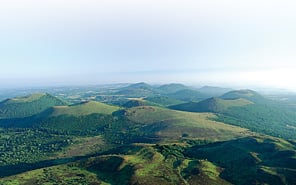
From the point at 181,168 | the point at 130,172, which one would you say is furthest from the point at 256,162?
the point at 130,172

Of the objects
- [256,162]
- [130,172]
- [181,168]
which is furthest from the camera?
[256,162]

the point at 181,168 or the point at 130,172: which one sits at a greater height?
the point at 130,172

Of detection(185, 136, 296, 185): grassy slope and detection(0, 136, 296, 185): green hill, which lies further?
detection(0, 136, 296, 185): green hill

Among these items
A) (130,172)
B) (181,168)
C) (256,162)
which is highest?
(256,162)

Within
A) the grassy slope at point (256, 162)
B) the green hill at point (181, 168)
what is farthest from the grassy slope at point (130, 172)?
the grassy slope at point (256, 162)

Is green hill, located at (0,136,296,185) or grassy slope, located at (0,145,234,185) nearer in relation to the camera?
green hill, located at (0,136,296,185)

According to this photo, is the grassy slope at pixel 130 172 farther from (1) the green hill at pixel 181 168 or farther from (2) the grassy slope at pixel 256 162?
(2) the grassy slope at pixel 256 162

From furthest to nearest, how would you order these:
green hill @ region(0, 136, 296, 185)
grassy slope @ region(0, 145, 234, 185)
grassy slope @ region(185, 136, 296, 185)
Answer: grassy slope @ region(0, 145, 234, 185), green hill @ region(0, 136, 296, 185), grassy slope @ region(185, 136, 296, 185)

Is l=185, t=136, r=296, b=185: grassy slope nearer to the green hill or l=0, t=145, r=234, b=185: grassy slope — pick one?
the green hill

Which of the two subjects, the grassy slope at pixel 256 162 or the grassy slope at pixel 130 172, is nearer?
the grassy slope at pixel 256 162

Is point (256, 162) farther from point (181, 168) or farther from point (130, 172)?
point (130, 172)

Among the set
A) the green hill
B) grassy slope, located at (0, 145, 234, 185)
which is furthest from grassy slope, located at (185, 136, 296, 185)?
grassy slope, located at (0, 145, 234, 185)

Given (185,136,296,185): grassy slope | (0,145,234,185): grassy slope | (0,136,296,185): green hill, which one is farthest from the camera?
A: (0,145,234,185): grassy slope
